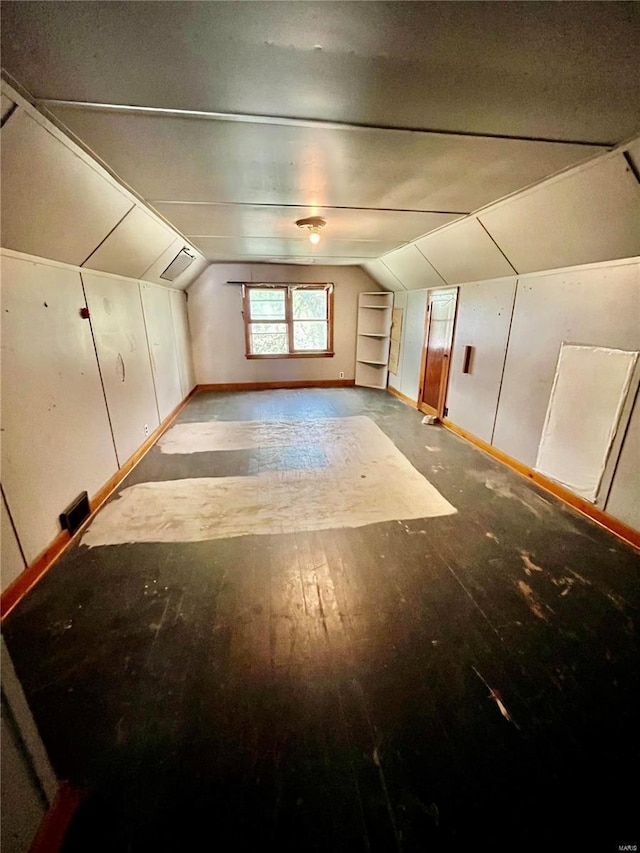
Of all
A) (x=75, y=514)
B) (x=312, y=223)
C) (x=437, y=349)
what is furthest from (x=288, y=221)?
(x=75, y=514)

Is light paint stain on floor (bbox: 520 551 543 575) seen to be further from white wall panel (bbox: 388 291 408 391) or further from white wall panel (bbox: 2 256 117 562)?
white wall panel (bbox: 388 291 408 391)

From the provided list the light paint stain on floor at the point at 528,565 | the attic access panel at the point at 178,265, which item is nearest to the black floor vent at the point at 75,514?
the light paint stain on floor at the point at 528,565

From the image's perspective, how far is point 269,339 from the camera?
6406 millimetres

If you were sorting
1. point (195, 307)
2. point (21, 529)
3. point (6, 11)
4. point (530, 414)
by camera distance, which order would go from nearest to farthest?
1. point (6, 11)
2. point (21, 529)
3. point (530, 414)
4. point (195, 307)

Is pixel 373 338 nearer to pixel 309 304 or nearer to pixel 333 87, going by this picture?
pixel 309 304

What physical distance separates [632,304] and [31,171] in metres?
3.46

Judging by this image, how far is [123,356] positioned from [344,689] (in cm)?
323

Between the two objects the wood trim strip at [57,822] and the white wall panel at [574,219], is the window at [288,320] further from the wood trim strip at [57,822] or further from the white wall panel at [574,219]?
the wood trim strip at [57,822]

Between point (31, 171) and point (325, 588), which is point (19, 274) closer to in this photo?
point (31, 171)

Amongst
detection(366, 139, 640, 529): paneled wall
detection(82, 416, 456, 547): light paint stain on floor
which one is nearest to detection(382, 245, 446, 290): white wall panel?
detection(366, 139, 640, 529): paneled wall

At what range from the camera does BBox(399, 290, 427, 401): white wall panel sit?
5.15 metres

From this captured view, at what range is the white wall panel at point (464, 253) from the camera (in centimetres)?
302

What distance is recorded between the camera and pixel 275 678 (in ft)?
4.64

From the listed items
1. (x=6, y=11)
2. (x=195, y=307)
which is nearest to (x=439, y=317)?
(x=195, y=307)
